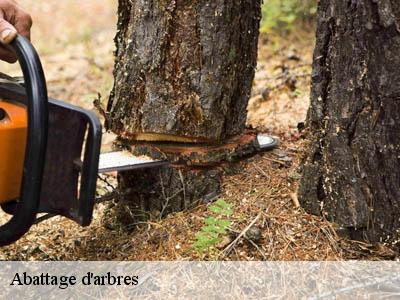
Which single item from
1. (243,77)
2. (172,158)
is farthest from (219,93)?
(172,158)

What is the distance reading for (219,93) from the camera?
238 centimetres

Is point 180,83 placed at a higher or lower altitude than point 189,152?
higher

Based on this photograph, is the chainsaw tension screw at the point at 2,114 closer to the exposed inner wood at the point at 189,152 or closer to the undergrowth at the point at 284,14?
the exposed inner wood at the point at 189,152

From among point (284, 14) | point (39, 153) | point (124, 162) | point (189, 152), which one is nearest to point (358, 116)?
point (189, 152)

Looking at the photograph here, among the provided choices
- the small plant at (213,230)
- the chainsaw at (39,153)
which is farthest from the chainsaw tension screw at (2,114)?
the small plant at (213,230)

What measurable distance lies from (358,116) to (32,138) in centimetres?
111

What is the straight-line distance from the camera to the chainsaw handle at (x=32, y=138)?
190 cm

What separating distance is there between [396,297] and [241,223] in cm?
62

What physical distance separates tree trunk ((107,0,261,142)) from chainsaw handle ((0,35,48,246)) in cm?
52

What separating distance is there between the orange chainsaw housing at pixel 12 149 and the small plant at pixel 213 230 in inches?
26.9

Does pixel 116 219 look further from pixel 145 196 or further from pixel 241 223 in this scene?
pixel 241 223

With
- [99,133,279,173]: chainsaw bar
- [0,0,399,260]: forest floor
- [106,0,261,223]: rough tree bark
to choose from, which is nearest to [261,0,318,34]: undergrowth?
[0,0,399,260]: forest floor

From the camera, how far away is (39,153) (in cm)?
190

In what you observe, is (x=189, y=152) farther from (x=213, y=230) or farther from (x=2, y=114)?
(x=2, y=114)
